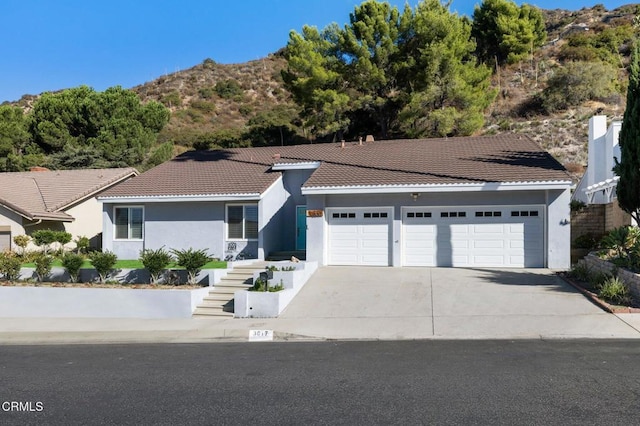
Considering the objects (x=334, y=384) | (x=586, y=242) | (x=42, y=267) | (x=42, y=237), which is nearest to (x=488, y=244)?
(x=586, y=242)

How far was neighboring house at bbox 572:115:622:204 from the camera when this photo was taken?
21.2 metres

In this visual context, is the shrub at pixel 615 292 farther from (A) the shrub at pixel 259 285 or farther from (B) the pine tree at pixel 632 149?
(A) the shrub at pixel 259 285

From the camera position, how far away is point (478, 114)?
3041cm

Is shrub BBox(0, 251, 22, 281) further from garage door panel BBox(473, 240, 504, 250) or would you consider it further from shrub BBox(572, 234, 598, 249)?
shrub BBox(572, 234, 598, 249)

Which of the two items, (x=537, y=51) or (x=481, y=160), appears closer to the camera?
(x=481, y=160)

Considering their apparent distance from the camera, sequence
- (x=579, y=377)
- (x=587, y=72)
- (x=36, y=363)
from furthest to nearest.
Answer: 1. (x=587, y=72)
2. (x=36, y=363)
3. (x=579, y=377)

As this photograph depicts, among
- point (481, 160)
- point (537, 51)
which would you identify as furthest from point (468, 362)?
point (537, 51)

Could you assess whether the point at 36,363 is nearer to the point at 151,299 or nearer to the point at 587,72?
the point at 151,299

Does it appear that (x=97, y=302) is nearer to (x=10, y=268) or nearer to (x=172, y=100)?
(x=10, y=268)

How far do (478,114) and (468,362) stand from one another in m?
24.1

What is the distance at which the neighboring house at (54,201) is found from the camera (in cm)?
2236

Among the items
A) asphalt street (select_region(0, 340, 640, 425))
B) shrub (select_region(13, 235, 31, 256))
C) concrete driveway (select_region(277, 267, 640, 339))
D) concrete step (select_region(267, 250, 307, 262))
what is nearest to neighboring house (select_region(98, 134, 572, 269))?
concrete step (select_region(267, 250, 307, 262))

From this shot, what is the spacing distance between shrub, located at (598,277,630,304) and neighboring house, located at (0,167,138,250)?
65.3ft

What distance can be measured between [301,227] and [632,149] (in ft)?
36.2
